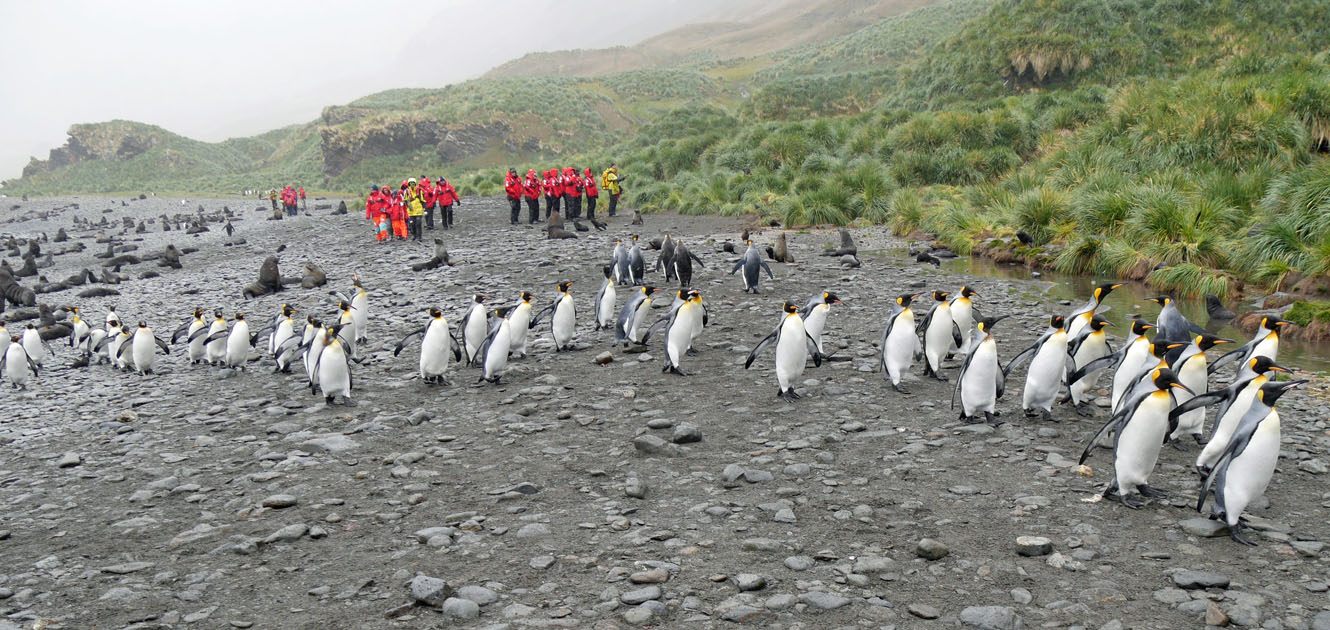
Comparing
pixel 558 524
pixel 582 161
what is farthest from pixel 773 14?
pixel 558 524

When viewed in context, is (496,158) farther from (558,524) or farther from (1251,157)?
(558,524)

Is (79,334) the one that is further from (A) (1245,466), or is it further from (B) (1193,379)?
(A) (1245,466)

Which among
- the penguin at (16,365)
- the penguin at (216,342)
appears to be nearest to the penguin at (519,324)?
the penguin at (216,342)

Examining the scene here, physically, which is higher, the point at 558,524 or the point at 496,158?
the point at 496,158

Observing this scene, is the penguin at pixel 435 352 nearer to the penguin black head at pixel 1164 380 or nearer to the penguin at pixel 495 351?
the penguin at pixel 495 351

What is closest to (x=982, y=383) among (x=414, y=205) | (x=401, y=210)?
(x=414, y=205)

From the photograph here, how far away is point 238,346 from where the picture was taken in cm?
870

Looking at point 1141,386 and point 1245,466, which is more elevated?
point 1141,386

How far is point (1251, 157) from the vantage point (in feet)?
43.6

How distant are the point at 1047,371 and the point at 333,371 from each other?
533 centimetres

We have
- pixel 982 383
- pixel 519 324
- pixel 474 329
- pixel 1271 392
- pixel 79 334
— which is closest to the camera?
pixel 1271 392

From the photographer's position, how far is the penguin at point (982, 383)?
217 inches

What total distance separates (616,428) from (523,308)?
8.15ft

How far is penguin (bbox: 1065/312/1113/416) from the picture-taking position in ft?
19.5
